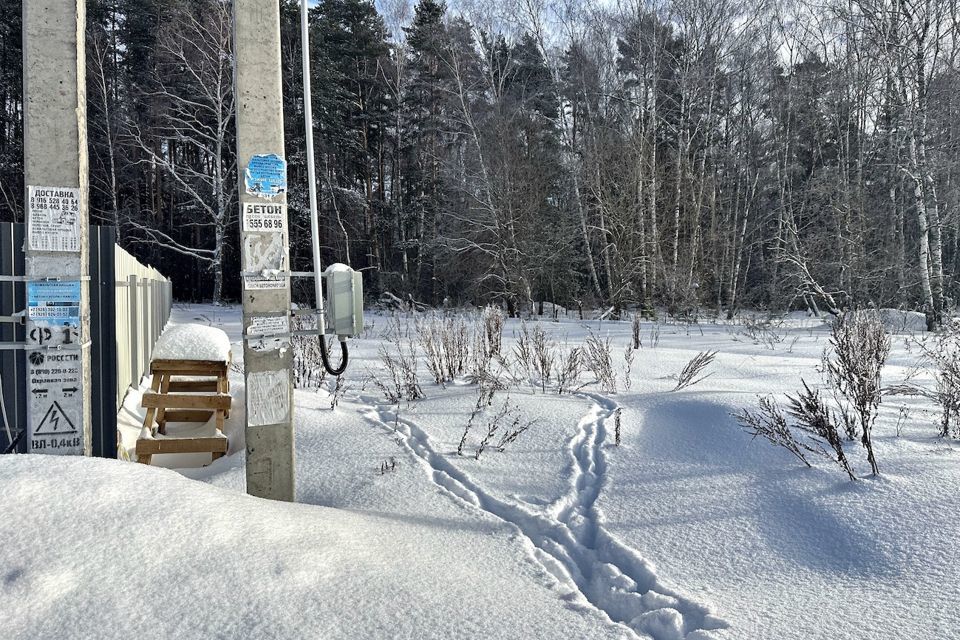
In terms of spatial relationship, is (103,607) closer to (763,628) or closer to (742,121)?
(763,628)

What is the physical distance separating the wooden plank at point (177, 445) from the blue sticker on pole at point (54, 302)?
1.65m

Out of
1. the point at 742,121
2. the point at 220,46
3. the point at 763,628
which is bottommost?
the point at 763,628

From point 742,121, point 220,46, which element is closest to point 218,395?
point 220,46

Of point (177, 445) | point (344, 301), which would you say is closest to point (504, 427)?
point (344, 301)

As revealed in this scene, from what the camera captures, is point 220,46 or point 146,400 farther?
point 220,46

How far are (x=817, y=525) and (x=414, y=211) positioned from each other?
23507 mm

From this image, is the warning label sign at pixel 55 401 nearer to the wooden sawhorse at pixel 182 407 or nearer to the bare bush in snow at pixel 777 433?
the wooden sawhorse at pixel 182 407

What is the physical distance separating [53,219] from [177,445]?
1980mm

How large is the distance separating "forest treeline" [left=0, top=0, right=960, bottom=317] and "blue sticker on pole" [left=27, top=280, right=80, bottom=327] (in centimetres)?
1306

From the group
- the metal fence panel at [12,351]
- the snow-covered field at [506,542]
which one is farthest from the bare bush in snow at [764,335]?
the metal fence panel at [12,351]

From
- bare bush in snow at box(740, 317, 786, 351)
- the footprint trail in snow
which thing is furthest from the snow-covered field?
bare bush in snow at box(740, 317, 786, 351)

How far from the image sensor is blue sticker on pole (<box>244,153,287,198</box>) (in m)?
2.95

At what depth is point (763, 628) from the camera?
2.08 meters

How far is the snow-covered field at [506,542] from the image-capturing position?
75.7 inches
